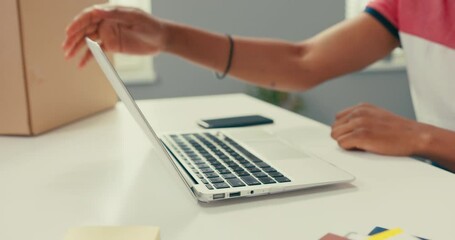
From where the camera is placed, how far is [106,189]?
61 cm

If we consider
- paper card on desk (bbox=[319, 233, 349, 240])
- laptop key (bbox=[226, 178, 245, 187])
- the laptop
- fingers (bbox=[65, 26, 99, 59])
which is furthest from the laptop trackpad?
fingers (bbox=[65, 26, 99, 59])

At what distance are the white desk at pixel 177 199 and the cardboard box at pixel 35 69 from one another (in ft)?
0.18

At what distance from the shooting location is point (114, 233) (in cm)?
43

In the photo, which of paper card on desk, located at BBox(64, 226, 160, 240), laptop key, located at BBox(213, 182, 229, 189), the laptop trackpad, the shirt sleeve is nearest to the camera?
paper card on desk, located at BBox(64, 226, 160, 240)

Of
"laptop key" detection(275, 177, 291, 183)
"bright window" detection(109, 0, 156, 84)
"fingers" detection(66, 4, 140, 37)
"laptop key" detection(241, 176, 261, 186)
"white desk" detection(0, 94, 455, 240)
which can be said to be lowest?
"bright window" detection(109, 0, 156, 84)

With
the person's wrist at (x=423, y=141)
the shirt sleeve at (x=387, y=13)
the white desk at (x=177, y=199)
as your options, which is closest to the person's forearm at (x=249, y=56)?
the shirt sleeve at (x=387, y=13)

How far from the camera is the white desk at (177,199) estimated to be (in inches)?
19.3

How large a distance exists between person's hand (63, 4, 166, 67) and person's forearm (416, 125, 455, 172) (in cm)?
53

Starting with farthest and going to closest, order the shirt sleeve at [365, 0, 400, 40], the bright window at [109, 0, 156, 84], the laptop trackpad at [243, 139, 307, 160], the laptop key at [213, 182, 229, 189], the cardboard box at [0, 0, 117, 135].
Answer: the bright window at [109, 0, 156, 84] → the shirt sleeve at [365, 0, 400, 40] → the cardboard box at [0, 0, 117, 135] → the laptop trackpad at [243, 139, 307, 160] → the laptop key at [213, 182, 229, 189]

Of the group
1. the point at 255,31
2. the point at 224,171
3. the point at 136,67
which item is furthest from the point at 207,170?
the point at 255,31

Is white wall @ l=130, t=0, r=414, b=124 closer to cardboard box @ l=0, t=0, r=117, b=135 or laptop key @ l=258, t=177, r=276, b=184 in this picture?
cardboard box @ l=0, t=0, r=117, b=135

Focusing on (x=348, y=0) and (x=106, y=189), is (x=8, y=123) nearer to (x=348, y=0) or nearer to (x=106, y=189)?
(x=106, y=189)

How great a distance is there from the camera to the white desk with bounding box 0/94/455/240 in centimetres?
49

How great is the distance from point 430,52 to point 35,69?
0.68 meters
